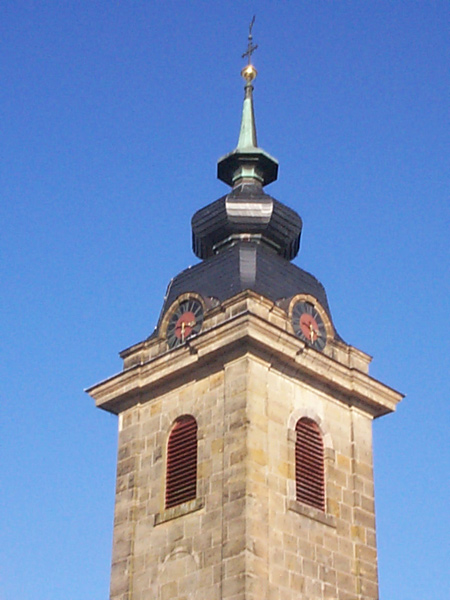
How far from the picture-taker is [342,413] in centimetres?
4050

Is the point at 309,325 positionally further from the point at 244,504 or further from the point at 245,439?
the point at 244,504

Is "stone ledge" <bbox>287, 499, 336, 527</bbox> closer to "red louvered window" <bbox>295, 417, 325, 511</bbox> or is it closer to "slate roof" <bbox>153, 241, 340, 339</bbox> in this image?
"red louvered window" <bbox>295, 417, 325, 511</bbox>

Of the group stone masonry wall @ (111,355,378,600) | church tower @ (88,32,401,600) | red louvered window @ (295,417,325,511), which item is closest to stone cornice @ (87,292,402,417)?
church tower @ (88,32,401,600)

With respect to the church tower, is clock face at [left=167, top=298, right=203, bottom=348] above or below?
above

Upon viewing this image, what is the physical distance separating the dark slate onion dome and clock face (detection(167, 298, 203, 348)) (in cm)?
40

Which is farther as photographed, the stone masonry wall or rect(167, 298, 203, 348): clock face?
rect(167, 298, 203, 348): clock face

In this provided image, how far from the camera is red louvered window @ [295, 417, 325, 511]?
37938mm

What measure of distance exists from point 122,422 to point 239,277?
5.55 metres

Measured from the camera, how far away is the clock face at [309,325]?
40356 millimetres

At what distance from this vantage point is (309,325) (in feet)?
134

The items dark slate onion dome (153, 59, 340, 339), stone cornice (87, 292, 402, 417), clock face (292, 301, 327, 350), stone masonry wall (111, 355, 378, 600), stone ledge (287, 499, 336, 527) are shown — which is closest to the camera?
stone masonry wall (111, 355, 378, 600)

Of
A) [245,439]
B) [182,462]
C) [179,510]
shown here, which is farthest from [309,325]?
[179,510]

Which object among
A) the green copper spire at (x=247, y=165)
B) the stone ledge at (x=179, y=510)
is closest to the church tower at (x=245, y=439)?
the stone ledge at (x=179, y=510)

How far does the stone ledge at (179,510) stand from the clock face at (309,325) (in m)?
5.95
